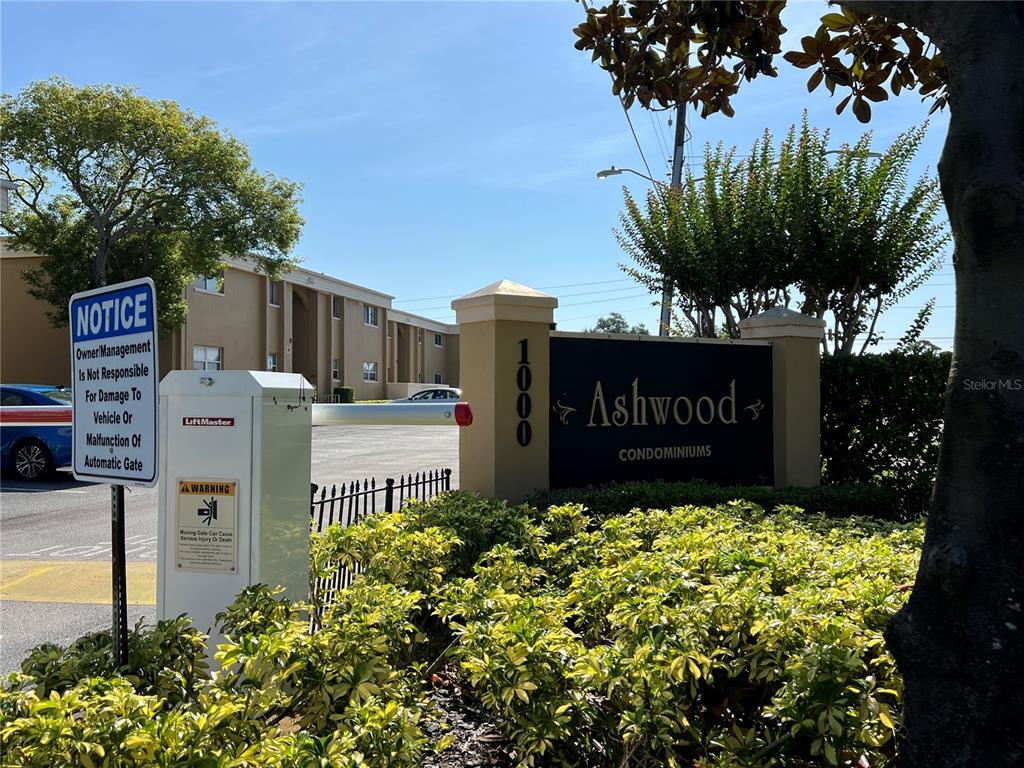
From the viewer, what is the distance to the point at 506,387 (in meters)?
7.18

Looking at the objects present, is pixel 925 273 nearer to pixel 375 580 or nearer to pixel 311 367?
pixel 375 580

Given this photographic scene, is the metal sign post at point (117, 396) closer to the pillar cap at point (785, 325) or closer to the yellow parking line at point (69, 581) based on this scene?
the yellow parking line at point (69, 581)

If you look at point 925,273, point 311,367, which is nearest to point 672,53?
point 925,273

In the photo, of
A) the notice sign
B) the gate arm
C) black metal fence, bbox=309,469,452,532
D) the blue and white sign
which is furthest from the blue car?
the blue and white sign

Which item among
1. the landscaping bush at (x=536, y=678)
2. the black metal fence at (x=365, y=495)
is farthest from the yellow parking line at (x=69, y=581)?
the landscaping bush at (x=536, y=678)

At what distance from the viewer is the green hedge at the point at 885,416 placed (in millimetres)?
9406

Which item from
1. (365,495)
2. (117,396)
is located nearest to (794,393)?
(365,495)

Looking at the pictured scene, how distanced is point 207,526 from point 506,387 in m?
3.84

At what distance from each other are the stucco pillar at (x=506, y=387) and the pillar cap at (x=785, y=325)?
3267 millimetres

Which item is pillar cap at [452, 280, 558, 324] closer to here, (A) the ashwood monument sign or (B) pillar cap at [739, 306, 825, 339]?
(A) the ashwood monument sign

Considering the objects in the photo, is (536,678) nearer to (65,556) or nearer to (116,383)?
(116,383)

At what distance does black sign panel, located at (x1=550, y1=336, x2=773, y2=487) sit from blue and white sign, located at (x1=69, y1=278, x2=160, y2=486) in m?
4.95

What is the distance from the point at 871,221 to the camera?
10.1 m

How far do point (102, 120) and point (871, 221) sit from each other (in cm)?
2333
